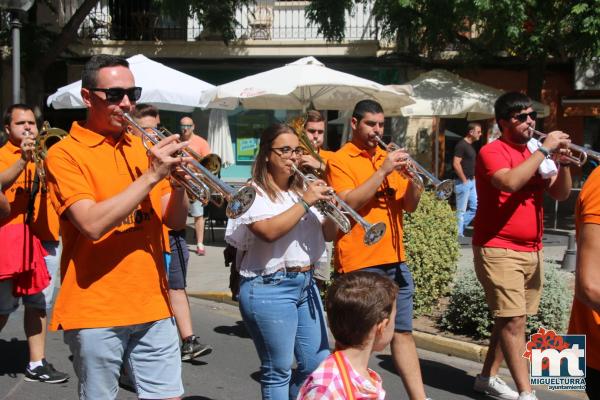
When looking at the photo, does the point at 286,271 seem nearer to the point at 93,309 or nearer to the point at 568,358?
the point at 93,309

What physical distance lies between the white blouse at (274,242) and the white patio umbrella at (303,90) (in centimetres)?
721

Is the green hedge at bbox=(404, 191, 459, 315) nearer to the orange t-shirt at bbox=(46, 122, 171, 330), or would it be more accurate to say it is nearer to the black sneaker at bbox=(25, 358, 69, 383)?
the black sneaker at bbox=(25, 358, 69, 383)

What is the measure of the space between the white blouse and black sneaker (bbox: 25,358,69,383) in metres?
2.29

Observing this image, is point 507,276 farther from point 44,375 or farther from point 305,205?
point 44,375

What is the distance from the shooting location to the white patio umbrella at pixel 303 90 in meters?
11.4

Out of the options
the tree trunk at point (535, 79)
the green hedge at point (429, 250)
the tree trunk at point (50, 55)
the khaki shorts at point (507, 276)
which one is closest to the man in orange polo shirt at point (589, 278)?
the khaki shorts at point (507, 276)

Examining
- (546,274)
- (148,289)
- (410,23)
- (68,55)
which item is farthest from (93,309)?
(68,55)

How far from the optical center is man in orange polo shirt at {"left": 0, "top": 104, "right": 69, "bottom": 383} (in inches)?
214

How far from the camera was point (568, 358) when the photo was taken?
14.0ft

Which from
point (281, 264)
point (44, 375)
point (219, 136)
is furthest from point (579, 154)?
point (219, 136)

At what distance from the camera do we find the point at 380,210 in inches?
187

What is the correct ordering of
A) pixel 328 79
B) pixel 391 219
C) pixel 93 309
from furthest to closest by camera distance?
pixel 328 79, pixel 391 219, pixel 93 309

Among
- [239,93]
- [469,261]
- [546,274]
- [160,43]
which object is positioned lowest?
[469,261]

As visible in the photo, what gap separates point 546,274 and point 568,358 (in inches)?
93.7
